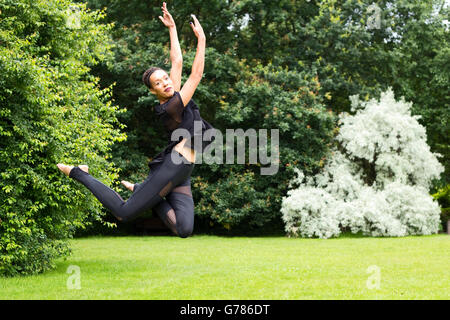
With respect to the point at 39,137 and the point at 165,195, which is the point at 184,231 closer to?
the point at 165,195

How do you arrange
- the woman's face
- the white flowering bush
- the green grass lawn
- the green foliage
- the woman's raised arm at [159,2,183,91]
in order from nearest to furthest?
the woman's face, the woman's raised arm at [159,2,183,91], the green grass lawn, the green foliage, the white flowering bush

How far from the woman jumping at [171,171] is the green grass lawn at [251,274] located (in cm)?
353

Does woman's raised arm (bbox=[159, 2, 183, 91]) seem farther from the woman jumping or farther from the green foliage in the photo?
the green foliage

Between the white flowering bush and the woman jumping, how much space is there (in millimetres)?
14965

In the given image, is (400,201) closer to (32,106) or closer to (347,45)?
(347,45)

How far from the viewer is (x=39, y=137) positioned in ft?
32.4

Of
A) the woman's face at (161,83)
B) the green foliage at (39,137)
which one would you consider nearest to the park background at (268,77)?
the green foliage at (39,137)

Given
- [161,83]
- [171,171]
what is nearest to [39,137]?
[161,83]

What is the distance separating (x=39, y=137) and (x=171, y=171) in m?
5.86

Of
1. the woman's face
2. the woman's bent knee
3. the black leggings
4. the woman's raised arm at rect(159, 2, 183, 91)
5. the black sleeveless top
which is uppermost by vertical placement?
the woman's raised arm at rect(159, 2, 183, 91)

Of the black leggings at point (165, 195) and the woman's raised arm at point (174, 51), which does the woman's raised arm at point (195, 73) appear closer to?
the woman's raised arm at point (174, 51)

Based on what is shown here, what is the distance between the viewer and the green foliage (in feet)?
31.3

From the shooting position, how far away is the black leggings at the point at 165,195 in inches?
191

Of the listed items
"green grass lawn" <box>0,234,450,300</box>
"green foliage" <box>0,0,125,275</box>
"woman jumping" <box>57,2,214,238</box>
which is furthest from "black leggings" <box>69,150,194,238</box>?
"green foliage" <box>0,0,125,275</box>
